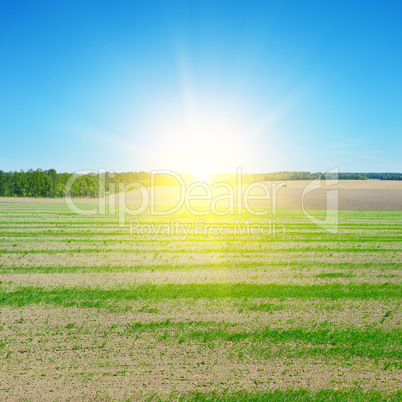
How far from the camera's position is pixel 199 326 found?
6.95 meters

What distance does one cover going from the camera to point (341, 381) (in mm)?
5117

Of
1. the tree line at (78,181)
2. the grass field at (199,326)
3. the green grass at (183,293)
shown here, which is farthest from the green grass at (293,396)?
the tree line at (78,181)

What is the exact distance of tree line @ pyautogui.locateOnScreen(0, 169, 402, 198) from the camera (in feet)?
289

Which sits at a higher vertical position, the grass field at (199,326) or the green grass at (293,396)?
the grass field at (199,326)

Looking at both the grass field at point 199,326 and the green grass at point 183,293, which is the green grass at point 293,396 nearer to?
the grass field at point 199,326

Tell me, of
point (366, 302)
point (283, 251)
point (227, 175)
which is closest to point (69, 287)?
point (366, 302)

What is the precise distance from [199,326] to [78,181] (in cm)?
9038

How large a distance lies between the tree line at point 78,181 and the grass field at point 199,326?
6637 cm

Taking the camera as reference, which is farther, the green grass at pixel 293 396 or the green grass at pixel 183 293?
the green grass at pixel 183 293

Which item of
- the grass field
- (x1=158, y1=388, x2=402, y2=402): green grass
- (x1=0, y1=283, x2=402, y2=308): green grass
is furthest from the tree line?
(x1=158, y1=388, x2=402, y2=402): green grass

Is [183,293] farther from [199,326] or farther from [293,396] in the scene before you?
[293,396]

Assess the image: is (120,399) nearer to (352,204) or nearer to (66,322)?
(66,322)

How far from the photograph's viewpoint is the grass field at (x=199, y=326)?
498cm

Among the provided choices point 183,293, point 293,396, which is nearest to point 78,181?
point 183,293
